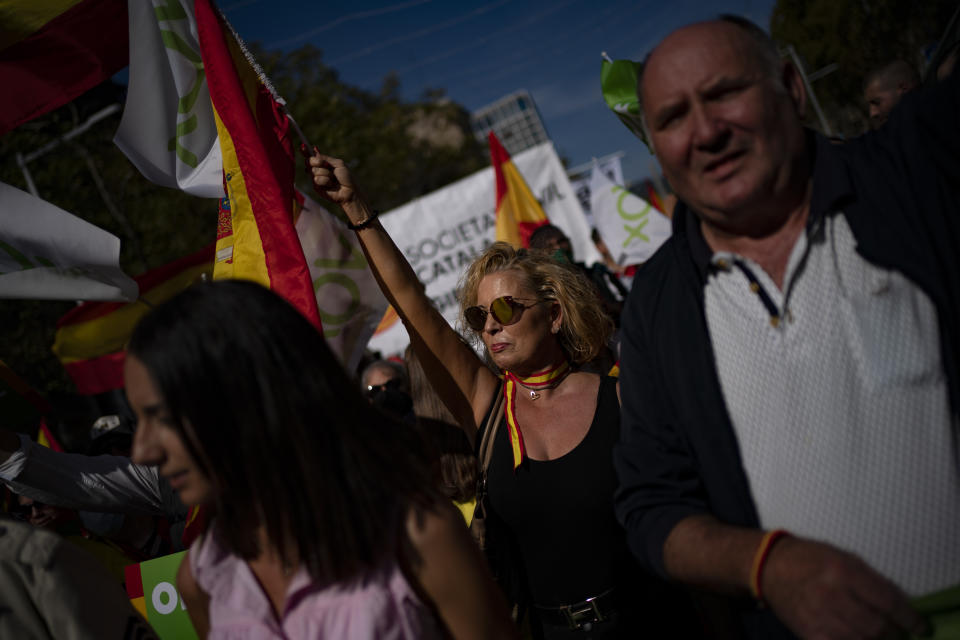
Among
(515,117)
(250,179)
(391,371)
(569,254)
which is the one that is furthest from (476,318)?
(515,117)

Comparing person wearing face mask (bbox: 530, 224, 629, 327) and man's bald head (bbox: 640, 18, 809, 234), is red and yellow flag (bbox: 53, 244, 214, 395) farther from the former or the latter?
man's bald head (bbox: 640, 18, 809, 234)

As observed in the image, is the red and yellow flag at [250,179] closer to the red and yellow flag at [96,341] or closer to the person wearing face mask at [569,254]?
the person wearing face mask at [569,254]

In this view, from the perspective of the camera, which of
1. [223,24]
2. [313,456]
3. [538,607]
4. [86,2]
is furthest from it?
[86,2]

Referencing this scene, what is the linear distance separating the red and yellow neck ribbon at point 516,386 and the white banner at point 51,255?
1.87 meters

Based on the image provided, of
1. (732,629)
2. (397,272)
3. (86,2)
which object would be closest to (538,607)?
(732,629)

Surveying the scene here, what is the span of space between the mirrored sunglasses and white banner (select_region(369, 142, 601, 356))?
5.61 meters

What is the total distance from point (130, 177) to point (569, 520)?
16771 millimetres

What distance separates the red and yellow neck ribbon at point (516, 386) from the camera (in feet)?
8.14

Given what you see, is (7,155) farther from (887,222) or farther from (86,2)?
(887,222)

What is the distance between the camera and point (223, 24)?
287 cm

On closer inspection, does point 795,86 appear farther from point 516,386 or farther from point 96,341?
point 96,341

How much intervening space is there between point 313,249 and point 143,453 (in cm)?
161

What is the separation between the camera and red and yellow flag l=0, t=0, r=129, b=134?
3111 millimetres

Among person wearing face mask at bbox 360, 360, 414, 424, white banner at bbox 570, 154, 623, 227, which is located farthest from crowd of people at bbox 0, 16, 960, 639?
white banner at bbox 570, 154, 623, 227
